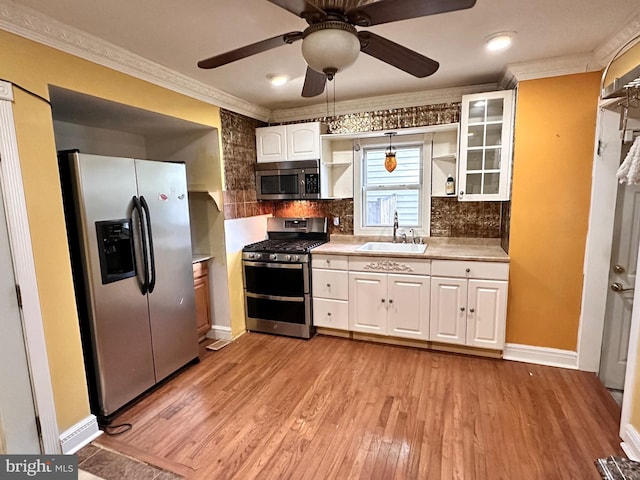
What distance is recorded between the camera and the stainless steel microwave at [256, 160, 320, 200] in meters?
3.53

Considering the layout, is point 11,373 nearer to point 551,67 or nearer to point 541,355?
point 541,355

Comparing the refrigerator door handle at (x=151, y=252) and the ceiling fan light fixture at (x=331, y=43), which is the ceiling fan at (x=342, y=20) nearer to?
the ceiling fan light fixture at (x=331, y=43)

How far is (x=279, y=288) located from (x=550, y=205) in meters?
2.53

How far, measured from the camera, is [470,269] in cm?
289

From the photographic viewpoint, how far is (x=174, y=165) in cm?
273

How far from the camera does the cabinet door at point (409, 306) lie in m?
3.08

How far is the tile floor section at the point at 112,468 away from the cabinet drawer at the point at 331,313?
1898mm

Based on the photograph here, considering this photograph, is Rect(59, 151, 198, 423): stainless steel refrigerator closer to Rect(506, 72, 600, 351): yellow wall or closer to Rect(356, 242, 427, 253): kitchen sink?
Rect(356, 242, 427, 253): kitchen sink

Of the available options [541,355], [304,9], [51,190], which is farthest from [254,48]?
[541,355]

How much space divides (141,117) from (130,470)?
7.94 feet

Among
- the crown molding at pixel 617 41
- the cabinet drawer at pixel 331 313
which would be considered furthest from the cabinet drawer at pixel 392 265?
the crown molding at pixel 617 41

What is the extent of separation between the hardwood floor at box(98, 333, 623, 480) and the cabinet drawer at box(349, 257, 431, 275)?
79cm

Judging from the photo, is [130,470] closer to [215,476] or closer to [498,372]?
[215,476]

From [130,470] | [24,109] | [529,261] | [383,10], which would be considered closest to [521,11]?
[383,10]
